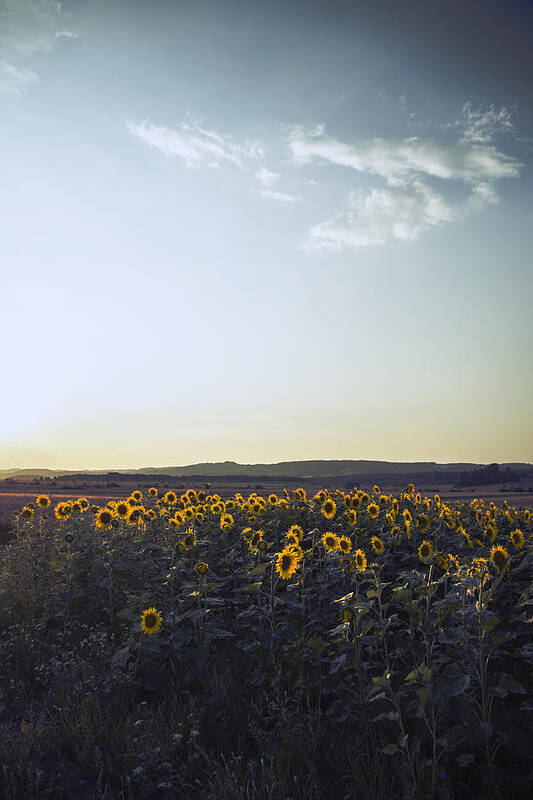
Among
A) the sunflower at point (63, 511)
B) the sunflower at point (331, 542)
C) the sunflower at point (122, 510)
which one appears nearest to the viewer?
the sunflower at point (331, 542)

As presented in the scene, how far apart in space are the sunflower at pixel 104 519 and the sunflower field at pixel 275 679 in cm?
7

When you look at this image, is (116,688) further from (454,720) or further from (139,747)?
(454,720)

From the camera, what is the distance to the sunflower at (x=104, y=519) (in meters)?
9.23

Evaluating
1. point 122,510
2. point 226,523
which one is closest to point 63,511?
point 122,510

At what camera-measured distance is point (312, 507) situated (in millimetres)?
10867

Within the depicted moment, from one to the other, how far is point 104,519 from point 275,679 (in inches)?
207

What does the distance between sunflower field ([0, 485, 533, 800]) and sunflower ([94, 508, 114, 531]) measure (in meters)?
0.07

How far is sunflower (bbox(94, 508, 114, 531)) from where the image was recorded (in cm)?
923

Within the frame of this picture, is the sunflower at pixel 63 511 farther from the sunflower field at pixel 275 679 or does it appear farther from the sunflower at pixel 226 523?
the sunflower at pixel 226 523

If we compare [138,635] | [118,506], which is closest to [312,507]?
[118,506]

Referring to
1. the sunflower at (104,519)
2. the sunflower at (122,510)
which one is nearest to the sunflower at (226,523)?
the sunflower at (122,510)

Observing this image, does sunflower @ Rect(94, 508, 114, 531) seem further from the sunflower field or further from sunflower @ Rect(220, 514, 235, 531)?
sunflower @ Rect(220, 514, 235, 531)

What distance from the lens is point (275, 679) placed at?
510 cm

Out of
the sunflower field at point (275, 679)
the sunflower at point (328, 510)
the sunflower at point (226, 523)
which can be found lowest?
the sunflower field at point (275, 679)
